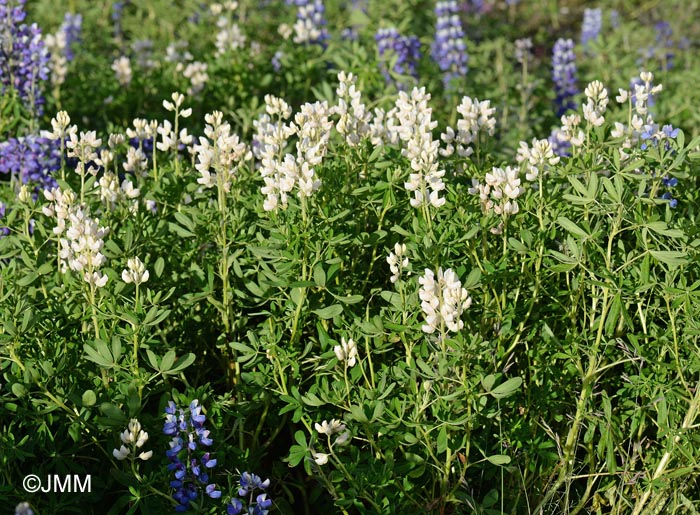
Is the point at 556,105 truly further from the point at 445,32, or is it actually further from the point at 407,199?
the point at 407,199

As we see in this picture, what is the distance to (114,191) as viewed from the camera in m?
2.80

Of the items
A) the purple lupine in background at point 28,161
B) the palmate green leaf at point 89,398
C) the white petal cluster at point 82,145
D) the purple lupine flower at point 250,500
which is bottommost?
the purple lupine flower at point 250,500

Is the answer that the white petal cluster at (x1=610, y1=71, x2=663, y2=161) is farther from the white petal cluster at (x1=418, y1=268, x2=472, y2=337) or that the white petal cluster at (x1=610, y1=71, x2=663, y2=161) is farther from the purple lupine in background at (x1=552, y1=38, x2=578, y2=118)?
the purple lupine in background at (x1=552, y1=38, x2=578, y2=118)

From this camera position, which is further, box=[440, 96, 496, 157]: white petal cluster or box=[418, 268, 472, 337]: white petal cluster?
box=[440, 96, 496, 157]: white petal cluster

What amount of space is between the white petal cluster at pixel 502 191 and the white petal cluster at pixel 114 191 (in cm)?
101

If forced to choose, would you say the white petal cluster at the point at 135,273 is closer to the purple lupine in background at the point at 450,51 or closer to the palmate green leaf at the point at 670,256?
the palmate green leaf at the point at 670,256

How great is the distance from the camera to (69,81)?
470 cm

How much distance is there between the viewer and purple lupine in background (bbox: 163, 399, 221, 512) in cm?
225

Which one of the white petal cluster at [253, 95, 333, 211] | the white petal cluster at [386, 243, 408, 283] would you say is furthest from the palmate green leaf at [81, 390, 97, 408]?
the white petal cluster at [386, 243, 408, 283]

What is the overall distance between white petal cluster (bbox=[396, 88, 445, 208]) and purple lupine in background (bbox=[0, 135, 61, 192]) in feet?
4.93

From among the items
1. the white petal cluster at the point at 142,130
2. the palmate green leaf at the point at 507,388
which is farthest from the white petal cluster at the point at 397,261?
the white petal cluster at the point at 142,130

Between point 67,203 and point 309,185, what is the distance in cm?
66

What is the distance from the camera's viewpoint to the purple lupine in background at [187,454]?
2250 millimetres

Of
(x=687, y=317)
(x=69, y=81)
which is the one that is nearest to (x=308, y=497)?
(x=687, y=317)
